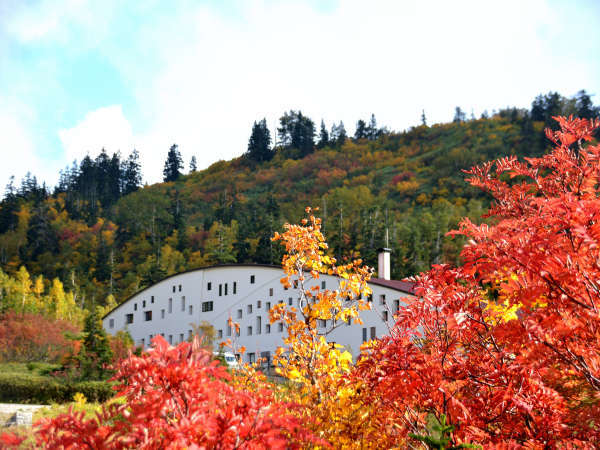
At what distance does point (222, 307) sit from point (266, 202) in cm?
4776

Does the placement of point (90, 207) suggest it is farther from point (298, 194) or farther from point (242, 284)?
point (242, 284)

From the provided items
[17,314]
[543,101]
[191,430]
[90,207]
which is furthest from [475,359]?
[90,207]

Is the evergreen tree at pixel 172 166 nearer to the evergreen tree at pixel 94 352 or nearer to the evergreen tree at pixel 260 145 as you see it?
the evergreen tree at pixel 260 145

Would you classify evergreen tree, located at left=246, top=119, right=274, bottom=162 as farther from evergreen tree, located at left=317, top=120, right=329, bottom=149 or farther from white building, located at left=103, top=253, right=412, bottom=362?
white building, located at left=103, top=253, right=412, bottom=362

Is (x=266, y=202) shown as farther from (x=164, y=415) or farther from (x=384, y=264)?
(x=164, y=415)

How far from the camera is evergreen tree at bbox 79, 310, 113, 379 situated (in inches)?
882

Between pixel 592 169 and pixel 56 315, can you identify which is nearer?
pixel 592 169

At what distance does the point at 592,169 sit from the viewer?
12.9 feet

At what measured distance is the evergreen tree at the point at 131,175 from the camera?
429 feet

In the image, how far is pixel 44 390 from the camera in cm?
2092

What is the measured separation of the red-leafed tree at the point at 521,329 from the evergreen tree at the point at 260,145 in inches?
5079

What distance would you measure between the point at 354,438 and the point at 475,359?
1884 millimetres

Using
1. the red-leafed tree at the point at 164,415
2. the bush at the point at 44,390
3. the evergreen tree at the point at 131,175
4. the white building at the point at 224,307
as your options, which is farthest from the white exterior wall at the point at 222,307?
the evergreen tree at the point at 131,175

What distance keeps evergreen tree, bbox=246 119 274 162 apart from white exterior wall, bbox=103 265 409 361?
91.3m
